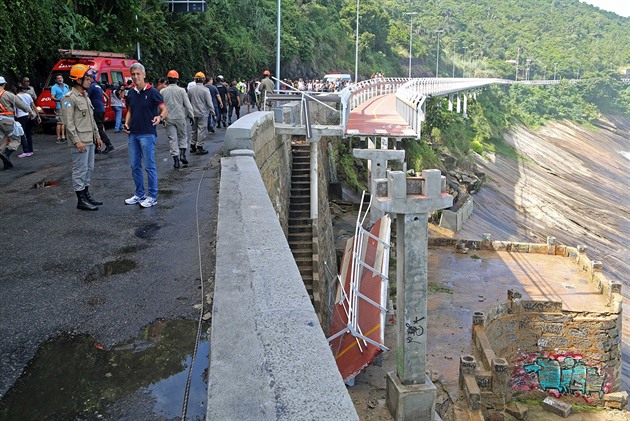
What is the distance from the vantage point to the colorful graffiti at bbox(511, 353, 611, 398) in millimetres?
18406

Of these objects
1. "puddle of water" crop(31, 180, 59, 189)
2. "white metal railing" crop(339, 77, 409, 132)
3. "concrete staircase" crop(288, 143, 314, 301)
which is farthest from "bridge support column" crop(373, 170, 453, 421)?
"white metal railing" crop(339, 77, 409, 132)

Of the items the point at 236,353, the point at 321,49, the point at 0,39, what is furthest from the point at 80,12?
the point at 321,49

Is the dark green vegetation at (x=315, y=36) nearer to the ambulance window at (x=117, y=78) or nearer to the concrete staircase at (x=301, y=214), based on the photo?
the ambulance window at (x=117, y=78)

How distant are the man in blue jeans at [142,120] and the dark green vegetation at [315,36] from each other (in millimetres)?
11763

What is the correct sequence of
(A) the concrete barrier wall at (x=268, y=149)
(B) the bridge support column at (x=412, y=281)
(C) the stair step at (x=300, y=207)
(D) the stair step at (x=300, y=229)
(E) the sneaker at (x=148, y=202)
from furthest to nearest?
(C) the stair step at (x=300, y=207)
(D) the stair step at (x=300, y=229)
(A) the concrete barrier wall at (x=268, y=149)
(B) the bridge support column at (x=412, y=281)
(E) the sneaker at (x=148, y=202)

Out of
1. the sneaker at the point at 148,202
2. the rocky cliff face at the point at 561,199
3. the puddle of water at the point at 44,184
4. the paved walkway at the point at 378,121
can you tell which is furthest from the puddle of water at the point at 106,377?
the rocky cliff face at the point at 561,199

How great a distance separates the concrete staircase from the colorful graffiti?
7.87 m

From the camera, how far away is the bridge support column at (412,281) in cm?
861

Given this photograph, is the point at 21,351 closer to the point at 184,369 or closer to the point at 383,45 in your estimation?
the point at 184,369

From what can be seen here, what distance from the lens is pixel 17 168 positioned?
1170 centimetres

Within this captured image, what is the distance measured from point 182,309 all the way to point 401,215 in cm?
451

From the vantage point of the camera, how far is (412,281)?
9.05 m

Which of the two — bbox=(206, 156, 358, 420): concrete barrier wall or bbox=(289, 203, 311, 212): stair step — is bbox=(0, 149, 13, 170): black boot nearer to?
bbox=(289, 203, 311, 212): stair step

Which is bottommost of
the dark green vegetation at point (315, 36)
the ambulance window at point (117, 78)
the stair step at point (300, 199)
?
the stair step at point (300, 199)
